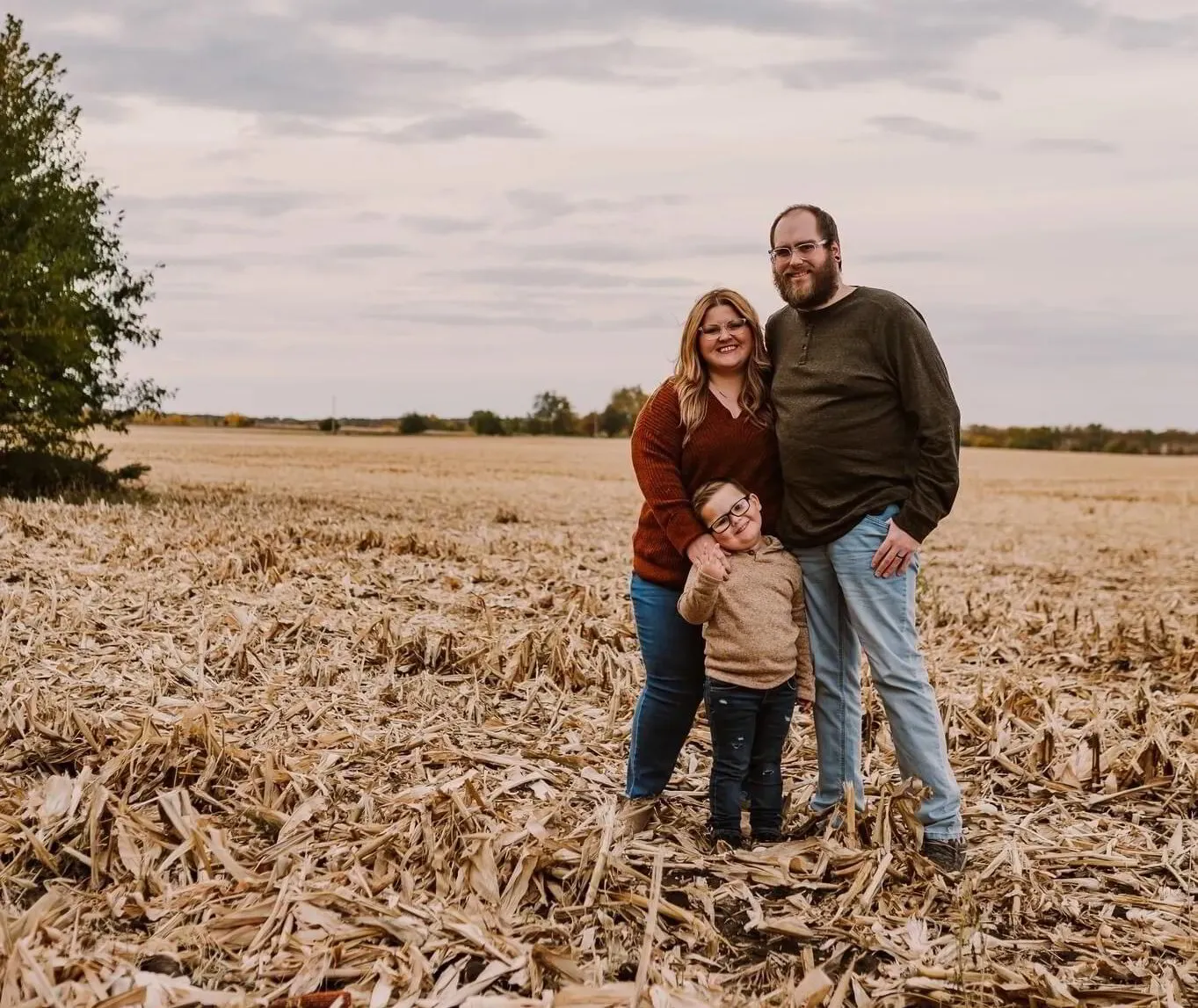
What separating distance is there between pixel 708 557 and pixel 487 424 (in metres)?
67.8

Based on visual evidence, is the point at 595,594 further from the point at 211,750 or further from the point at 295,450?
the point at 295,450

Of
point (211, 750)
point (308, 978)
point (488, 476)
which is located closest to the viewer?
point (308, 978)

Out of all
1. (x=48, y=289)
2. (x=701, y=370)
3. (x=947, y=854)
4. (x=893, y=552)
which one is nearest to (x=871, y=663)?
(x=893, y=552)

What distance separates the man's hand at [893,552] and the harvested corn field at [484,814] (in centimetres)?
97

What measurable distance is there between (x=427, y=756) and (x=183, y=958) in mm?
1842

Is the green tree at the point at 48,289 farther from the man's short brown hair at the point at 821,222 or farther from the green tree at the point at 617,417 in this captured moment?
the green tree at the point at 617,417

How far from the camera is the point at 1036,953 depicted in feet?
13.1

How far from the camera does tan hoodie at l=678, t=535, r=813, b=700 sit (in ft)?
14.6

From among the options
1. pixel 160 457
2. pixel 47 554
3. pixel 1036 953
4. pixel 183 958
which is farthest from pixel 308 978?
pixel 160 457

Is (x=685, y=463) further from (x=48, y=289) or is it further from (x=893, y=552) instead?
(x=48, y=289)

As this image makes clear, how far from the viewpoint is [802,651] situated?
4.73 m

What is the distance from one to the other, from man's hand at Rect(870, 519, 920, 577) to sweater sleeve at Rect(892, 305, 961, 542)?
0.03m

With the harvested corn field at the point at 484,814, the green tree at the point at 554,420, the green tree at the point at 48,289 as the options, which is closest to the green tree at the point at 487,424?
the green tree at the point at 554,420

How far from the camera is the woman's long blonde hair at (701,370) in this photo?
4531 millimetres
